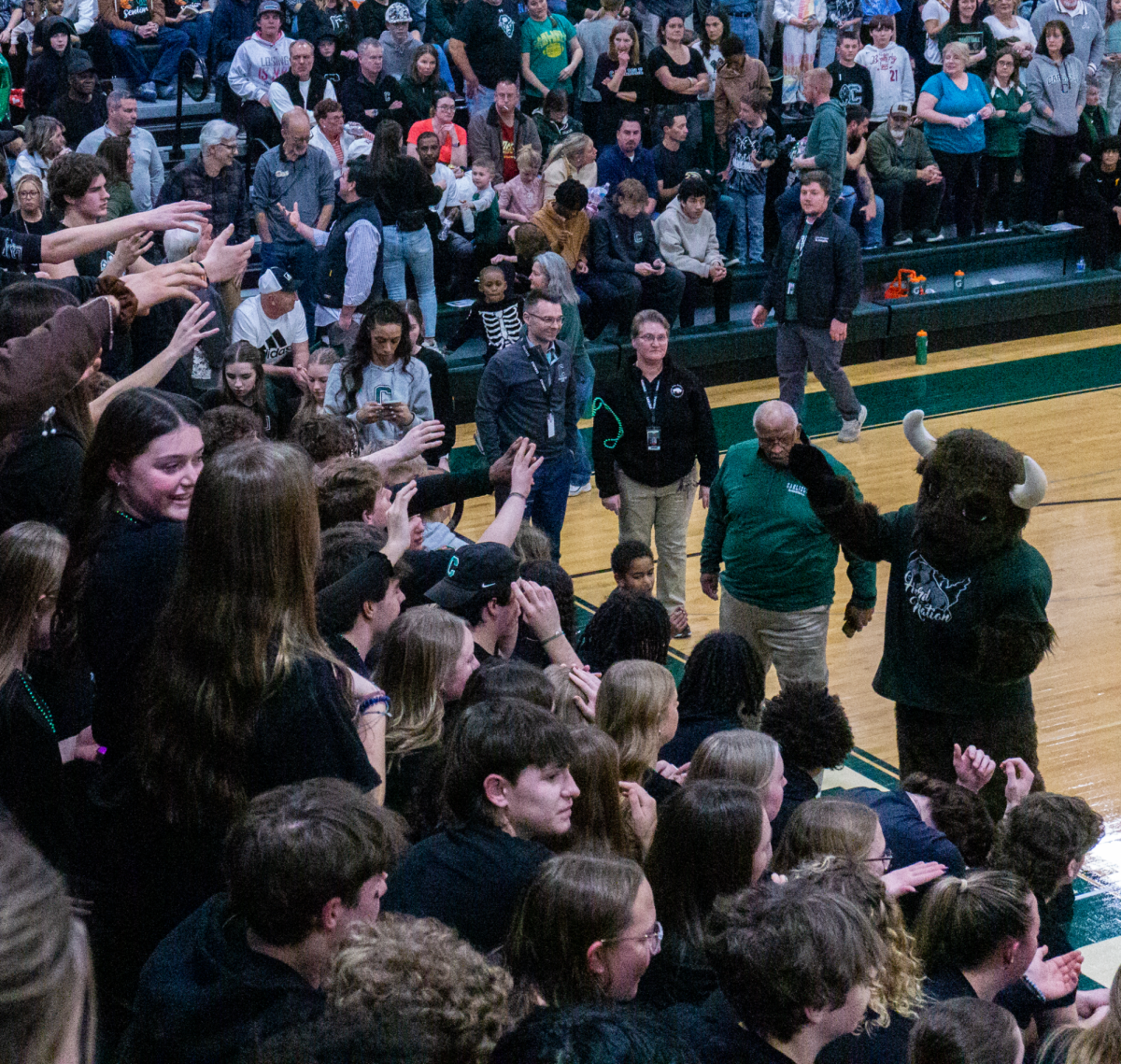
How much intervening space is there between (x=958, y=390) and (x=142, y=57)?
7.52 m

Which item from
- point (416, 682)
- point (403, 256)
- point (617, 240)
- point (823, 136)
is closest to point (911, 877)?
point (416, 682)

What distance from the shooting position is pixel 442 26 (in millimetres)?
12891

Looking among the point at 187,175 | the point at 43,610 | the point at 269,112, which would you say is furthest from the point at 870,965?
the point at 269,112

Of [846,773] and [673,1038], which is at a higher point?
[673,1038]

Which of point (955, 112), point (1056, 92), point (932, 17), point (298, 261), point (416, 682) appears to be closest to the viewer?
point (416, 682)

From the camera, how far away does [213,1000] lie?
214 centimetres

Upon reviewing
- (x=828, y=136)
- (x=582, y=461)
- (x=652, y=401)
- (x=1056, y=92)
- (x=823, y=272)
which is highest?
(x=1056, y=92)

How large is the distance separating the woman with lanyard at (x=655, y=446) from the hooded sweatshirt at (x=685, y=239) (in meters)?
4.69

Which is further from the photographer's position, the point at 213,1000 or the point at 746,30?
the point at 746,30

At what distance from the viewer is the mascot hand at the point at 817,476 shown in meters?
4.66

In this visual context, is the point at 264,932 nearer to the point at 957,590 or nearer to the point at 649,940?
the point at 649,940

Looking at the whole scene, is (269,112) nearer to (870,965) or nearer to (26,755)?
(26,755)

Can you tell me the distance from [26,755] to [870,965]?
5.29 ft

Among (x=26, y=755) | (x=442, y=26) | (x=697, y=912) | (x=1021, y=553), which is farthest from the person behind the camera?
(x=442, y=26)
